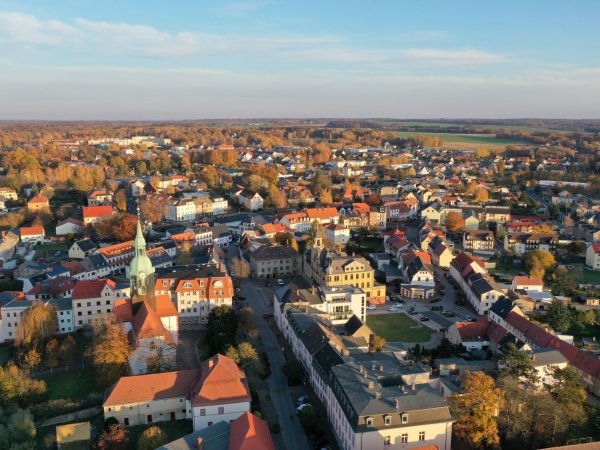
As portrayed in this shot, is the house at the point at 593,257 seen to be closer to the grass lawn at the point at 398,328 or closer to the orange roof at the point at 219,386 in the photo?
the grass lawn at the point at 398,328

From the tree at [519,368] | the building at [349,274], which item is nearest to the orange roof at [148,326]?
the building at [349,274]

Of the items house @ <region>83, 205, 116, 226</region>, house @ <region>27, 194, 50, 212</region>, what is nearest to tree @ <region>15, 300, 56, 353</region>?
house @ <region>83, 205, 116, 226</region>

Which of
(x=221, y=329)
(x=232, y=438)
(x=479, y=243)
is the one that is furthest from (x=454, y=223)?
(x=232, y=438)

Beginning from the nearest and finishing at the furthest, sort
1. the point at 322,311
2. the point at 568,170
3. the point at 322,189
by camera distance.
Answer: the point at 322,311
the point at 322,189
the point at 568,170

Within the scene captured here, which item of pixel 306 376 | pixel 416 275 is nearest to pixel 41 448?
pixel 306 376

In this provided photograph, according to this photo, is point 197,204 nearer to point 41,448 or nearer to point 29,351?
point 29,351

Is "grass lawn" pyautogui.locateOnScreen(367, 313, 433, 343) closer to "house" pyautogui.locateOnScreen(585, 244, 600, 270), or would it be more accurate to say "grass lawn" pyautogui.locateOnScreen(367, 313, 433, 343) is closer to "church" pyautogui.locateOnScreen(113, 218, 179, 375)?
"church" pyautogui.locateOnScreen(113, 218, 179, 375)
